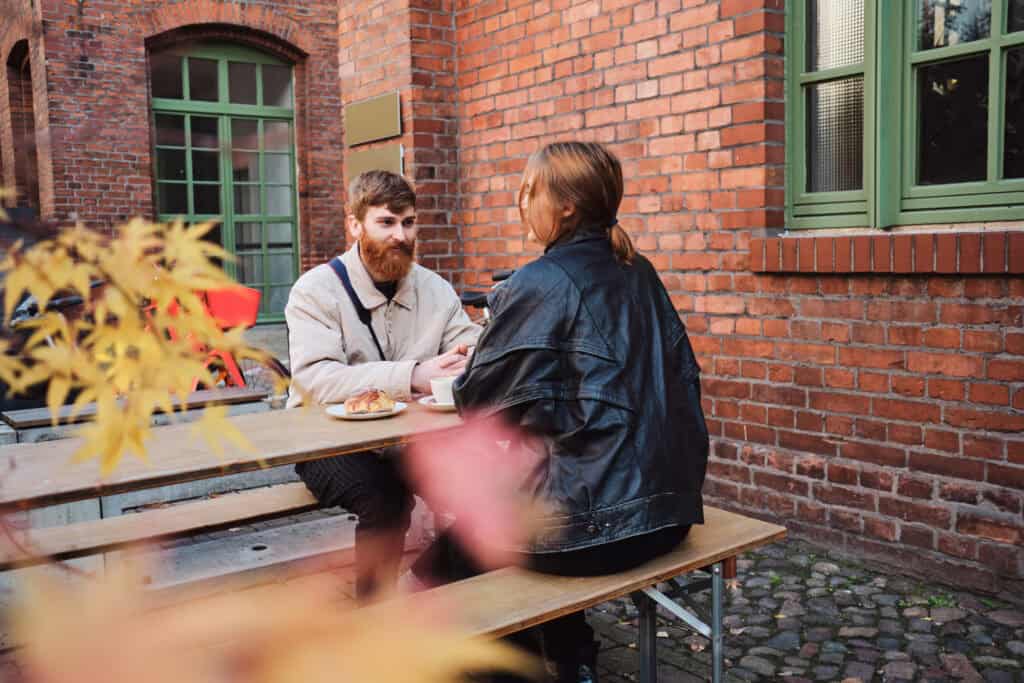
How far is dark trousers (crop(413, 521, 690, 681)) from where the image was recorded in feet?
7.89

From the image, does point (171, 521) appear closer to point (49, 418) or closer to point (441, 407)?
point (49, 418)

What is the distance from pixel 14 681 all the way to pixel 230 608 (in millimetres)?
208

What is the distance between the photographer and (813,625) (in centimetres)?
348

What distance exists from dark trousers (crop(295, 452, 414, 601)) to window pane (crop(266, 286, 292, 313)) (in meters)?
10.2

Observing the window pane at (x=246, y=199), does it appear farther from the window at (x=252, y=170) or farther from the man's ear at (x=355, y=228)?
the man's ear at (x=355, y=228)

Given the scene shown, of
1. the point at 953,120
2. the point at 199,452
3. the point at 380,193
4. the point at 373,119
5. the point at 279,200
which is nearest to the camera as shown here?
the point at 199,452

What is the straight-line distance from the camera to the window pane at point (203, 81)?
40.1 ft

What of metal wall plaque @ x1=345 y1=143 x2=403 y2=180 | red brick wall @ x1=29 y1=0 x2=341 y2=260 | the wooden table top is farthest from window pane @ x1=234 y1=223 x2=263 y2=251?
the wooden table top

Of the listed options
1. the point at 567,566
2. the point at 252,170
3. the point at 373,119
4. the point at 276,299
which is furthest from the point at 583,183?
the point at 276,299

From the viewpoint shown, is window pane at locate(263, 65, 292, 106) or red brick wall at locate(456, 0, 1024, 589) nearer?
red brick wall at locate(456, 0, 1024, 589)

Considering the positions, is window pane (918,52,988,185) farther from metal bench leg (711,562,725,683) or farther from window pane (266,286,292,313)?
window pane (266,286,292,313)

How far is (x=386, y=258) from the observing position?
3451mm

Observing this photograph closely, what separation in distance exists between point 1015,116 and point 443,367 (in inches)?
93.7

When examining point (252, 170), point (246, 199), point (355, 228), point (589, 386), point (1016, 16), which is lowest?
point (589, 386)
